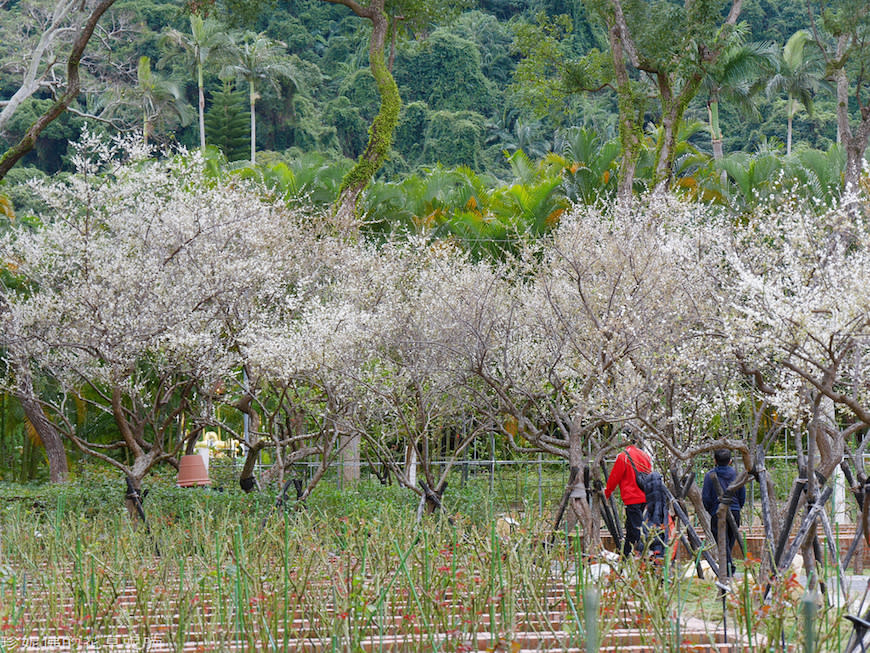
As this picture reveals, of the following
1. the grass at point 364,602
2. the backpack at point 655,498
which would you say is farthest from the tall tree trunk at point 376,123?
the grass at point 364,602

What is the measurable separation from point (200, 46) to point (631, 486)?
105 ft

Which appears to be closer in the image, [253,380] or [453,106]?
[253,380]

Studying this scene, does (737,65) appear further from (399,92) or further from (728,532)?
(399,92)

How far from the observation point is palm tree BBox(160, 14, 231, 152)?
117 ft

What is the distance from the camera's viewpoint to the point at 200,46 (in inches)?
1442

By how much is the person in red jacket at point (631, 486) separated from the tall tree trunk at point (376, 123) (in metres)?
7.47

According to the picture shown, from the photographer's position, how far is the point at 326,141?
40625 millimetres

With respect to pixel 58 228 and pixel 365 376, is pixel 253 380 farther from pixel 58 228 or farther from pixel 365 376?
pixel 58 228

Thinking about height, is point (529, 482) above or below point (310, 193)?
below

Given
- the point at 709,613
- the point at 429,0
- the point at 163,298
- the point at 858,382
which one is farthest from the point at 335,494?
the point at 429,0

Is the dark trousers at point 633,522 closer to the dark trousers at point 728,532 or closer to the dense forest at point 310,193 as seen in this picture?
the dark trousers at point 728,532

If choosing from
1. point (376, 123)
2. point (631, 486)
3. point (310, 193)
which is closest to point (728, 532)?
point (631, 486)

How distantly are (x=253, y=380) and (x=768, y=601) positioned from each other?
21.6 feet

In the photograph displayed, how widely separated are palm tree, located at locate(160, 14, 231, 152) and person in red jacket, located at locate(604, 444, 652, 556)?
29.0 metres
